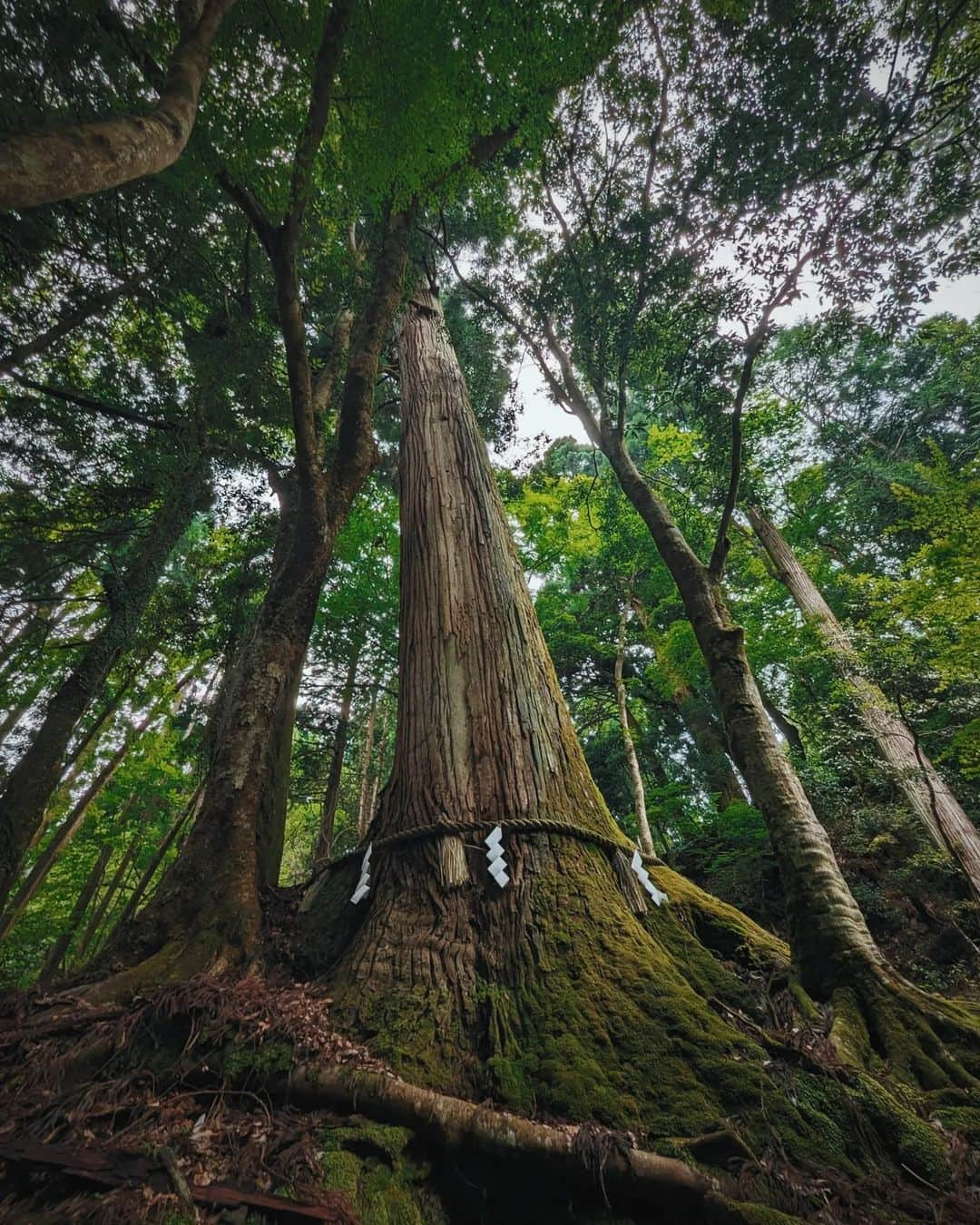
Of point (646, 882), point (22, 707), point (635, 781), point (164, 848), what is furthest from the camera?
point (22, 707)

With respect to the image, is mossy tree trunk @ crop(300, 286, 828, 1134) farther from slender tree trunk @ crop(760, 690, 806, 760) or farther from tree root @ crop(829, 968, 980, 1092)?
slender tree trunk @ crop(760, 690, 806, 760)

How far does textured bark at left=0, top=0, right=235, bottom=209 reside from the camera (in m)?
1.60

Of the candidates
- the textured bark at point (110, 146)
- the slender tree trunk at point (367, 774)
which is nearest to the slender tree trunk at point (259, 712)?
the textured bark at point (110, 146)

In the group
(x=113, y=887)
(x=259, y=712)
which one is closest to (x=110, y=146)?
(x=259, y=712)

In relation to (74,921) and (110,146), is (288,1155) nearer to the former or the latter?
(110,146)

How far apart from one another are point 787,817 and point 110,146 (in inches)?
166

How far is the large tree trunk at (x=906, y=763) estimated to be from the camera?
18.7ft

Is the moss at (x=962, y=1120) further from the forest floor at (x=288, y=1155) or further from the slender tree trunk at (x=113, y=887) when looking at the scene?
the slender tree trunk at (x=113, y=887)

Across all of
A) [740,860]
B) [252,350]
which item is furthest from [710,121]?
[740,860]

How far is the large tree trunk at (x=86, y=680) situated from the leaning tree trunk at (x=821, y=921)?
5865 mm

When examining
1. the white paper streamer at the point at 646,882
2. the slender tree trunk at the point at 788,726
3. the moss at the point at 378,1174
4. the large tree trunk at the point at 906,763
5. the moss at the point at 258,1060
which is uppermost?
the slender tree trunk at the point at 788,726

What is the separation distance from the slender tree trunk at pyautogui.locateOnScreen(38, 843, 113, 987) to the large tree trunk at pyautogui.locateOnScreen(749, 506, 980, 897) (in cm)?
1561

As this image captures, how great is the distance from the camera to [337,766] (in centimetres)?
884

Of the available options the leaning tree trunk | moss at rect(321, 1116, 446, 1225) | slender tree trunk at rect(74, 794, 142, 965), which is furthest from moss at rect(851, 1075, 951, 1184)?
slender tree trunk at rect(74, 794, 142, 965)
